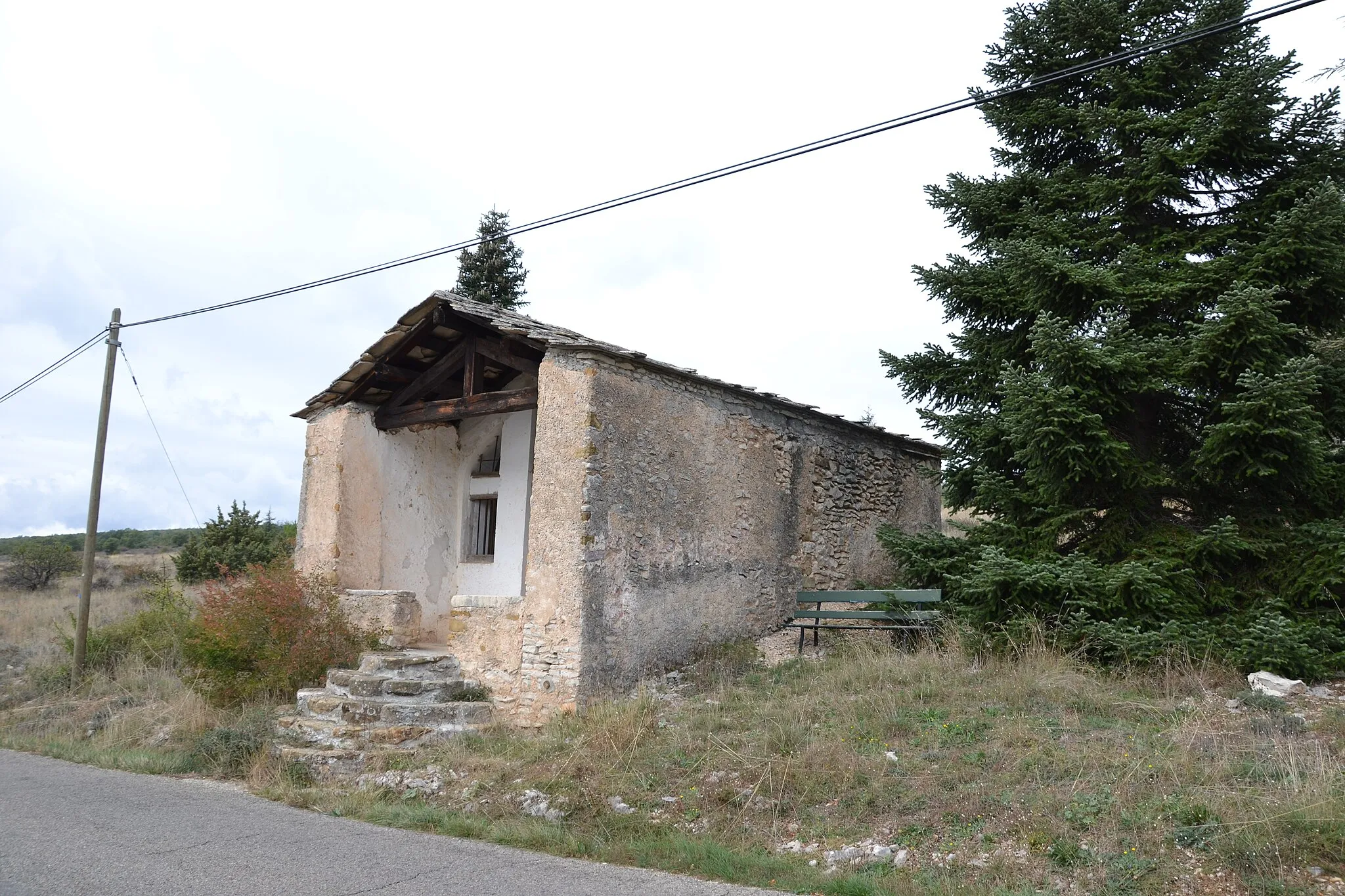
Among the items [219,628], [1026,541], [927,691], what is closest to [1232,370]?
[1026,541]

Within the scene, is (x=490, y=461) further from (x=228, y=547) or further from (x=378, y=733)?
(x=228, y=547)

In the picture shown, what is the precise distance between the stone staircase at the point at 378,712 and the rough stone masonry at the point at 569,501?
1.17 ft

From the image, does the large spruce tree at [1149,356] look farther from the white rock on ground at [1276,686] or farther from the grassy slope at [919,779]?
the grassy slope at [919,779]

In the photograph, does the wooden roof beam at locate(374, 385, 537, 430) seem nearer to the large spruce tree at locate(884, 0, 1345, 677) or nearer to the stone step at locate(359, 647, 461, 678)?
the stone step at locate(359, 647, 461, 678)

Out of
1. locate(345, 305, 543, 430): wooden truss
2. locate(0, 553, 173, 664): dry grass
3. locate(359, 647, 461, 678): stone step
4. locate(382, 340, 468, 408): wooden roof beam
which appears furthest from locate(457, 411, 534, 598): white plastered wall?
locate(0, 553, 173, 664): dry grass

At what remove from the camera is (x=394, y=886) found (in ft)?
17.3

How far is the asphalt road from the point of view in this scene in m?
5.26

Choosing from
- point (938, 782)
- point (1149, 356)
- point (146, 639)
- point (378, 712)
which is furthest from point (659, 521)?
point (146, 639)

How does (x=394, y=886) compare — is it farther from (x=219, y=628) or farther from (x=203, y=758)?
(x=219, y=628)

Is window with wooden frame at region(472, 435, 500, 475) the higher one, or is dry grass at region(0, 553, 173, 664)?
window with wooden frame at region(472, 435, 500, 475)

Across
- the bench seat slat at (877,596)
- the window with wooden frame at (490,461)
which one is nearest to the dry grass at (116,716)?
the window with wooden frame at (490,461)

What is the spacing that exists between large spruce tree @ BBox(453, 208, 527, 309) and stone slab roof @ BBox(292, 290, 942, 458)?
13161mm

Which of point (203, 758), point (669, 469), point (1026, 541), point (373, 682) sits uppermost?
point (669, 469)

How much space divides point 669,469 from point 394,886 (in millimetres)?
5872
